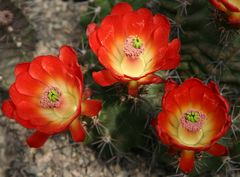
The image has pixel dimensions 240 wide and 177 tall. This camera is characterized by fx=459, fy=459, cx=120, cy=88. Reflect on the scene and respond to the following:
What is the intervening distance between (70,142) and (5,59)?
1.73 feet

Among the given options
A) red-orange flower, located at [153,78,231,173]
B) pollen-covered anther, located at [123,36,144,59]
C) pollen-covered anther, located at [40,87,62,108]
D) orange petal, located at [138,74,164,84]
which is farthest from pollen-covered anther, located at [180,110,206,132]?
pollen-covered anther, located at [40,87,62,108]

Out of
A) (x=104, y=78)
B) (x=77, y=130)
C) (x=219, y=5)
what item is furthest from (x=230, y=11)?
(x=77, y=130)

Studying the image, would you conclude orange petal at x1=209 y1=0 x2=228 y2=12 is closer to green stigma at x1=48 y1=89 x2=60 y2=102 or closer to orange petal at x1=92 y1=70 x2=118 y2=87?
orange petal at x1=92 y1=70 x2=118 y2=87

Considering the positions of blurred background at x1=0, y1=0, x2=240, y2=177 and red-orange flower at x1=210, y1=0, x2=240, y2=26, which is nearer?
Answer: red-orange flower at x1=210, y1=0, x2=240, y2=26

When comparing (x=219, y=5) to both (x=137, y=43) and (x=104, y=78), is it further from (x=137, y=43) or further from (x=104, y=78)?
(x=104, y=78)

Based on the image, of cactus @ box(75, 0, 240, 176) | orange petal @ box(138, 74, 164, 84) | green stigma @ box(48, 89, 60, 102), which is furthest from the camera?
cactus @ box(75, 0, 240, 176)

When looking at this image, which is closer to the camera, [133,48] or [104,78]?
[104,78]

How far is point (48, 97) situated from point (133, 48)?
34 cm

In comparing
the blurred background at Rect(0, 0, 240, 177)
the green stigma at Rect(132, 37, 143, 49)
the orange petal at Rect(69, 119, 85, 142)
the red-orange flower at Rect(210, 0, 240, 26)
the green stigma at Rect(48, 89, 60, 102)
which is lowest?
the blurred background at Rect(0, 0, 240, 177)

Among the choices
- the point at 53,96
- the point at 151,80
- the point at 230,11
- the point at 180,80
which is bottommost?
the point at 180,80

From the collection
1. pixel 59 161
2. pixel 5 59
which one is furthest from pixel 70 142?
pixel 5 59

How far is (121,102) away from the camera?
175cm

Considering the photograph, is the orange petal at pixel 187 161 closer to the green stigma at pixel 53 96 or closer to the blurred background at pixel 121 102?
the blurred background at pixel 121 102

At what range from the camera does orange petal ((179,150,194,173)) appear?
147 cm
